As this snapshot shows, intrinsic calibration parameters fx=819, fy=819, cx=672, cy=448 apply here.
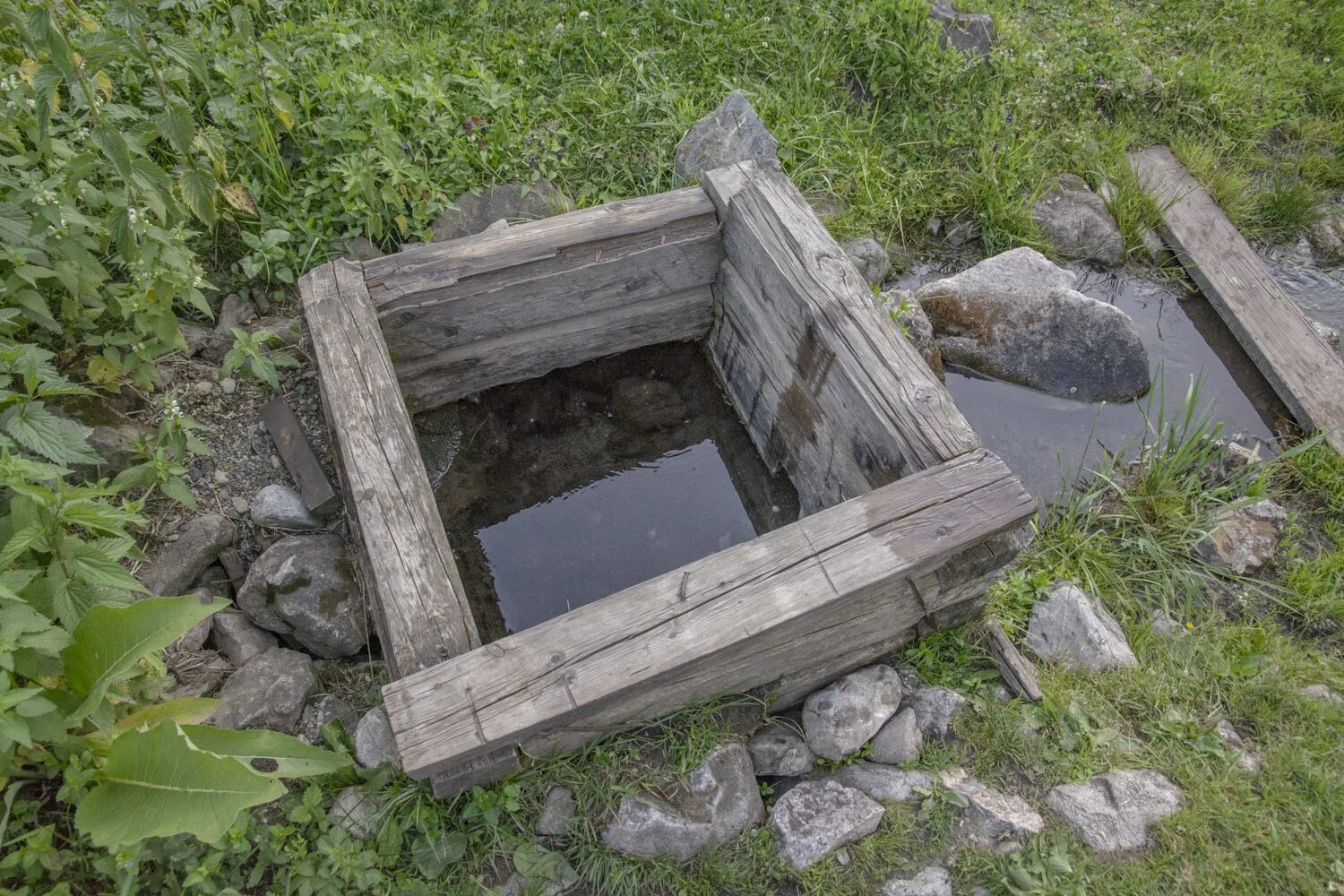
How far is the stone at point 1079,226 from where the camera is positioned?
4.42 metres

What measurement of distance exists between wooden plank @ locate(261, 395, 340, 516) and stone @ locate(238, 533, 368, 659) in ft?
0.74

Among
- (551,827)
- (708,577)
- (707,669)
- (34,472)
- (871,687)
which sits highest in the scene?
(34,472)

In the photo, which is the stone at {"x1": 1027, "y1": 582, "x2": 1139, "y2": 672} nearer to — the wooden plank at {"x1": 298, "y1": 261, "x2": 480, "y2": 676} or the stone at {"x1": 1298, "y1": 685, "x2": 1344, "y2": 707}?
the stone at {"x1": 1298, "y1": 685, "x2": 1344, "y2": 707}

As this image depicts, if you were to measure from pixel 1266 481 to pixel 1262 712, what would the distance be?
1.15 metres

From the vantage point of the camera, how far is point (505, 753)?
223 centimetres

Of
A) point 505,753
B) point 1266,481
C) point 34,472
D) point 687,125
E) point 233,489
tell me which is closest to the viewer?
point 34,472

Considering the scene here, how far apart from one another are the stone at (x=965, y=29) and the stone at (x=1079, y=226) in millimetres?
974

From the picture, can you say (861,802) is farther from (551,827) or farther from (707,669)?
(551,827)

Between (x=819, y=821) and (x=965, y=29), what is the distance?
14.4 ft

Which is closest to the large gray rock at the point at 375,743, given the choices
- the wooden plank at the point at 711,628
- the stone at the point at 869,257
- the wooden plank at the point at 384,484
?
the wooden plank at the point at 384,484

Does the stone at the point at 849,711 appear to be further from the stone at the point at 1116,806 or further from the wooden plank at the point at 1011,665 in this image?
the stone at the point at 1116,806

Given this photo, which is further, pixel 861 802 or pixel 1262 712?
pixel 1262 712

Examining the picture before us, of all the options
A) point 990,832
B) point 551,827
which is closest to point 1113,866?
point 990,832

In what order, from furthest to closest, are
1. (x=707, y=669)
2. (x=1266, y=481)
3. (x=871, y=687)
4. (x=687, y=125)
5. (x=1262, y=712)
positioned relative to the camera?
1. (x=687, y=125)
2. (x=1266, y=481)
3. (x=1262, y=712)
4. (x=871, y=687)
5. (x=707, y=669)
